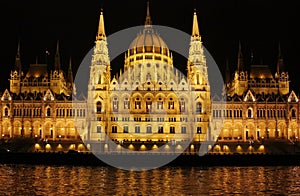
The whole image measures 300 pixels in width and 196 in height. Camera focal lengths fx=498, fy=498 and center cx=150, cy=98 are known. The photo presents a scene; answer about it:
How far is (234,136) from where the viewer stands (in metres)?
95.6

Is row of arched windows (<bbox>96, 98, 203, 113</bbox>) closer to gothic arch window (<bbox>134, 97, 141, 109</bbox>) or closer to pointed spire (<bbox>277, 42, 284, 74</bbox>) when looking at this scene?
gothic arch window (<bbox>134, 97, 141, 109</bbox>)

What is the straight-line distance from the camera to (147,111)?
313 feet

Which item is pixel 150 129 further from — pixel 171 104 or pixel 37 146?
pixel 37 146

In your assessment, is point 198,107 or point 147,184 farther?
point 198,107

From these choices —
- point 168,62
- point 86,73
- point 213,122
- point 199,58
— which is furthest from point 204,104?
point 86,73

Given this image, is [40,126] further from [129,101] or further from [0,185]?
[0,185]

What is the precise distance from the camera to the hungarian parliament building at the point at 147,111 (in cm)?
9369

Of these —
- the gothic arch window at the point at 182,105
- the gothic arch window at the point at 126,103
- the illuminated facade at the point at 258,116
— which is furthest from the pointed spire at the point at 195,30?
the gothic arch window at the point at 126,103

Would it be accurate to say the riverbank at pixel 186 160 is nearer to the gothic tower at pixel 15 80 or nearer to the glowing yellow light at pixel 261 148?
the glowing yellow light at pixel 261 148

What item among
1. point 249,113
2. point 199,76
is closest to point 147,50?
point 199,76

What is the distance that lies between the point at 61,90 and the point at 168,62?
954 inches

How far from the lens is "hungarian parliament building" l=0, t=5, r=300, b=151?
9369 centimetres

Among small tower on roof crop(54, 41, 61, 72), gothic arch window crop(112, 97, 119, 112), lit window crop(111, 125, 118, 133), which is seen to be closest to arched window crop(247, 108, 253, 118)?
gothic arch window crop(112, 97, 119, 112)

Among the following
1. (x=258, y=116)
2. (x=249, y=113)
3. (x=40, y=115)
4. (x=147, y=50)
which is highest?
(x=147, y=50)
